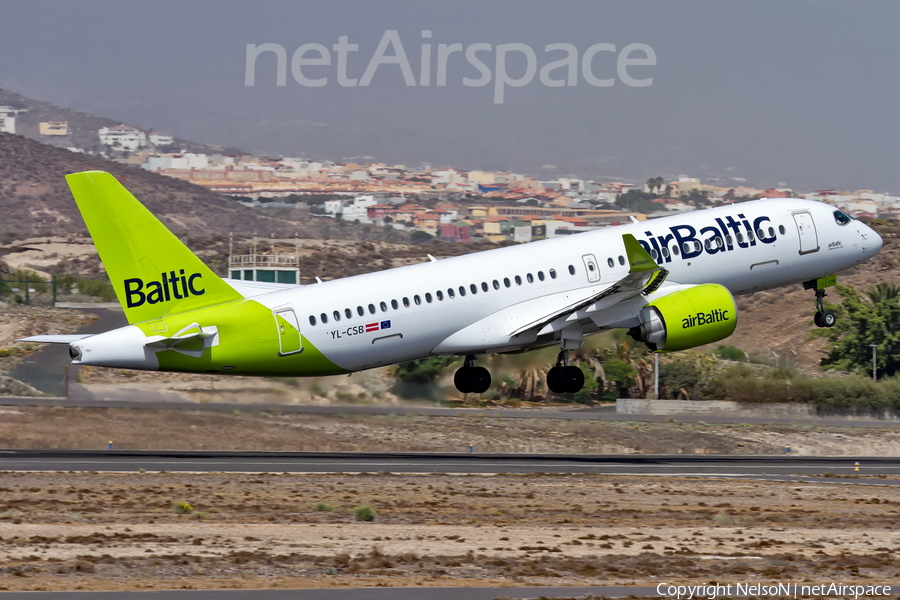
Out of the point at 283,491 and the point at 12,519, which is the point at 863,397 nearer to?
the point at 283,491

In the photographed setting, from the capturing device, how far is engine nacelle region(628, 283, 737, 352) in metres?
43.3

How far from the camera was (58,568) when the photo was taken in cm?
2489

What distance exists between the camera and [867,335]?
8500cm

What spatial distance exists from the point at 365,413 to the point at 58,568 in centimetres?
3189

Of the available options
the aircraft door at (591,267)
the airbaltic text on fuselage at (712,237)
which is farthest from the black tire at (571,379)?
the airbaltic text on fuselage at (712,237)

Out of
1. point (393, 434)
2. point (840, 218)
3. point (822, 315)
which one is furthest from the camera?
point (393, 434)

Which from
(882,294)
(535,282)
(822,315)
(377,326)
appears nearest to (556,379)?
(535,282)

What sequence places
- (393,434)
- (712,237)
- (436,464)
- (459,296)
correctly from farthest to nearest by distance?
1. (393,434)
2. (436,464)
3. (712,237)
4. (459,296)

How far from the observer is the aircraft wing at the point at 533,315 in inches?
1693

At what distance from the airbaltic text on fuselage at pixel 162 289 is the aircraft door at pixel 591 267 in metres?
13.4

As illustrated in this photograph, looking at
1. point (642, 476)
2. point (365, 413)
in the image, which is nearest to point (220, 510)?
point (642, 476)

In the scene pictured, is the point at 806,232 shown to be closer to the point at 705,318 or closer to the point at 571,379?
the point at 705,318

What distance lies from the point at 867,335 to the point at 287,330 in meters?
55.5

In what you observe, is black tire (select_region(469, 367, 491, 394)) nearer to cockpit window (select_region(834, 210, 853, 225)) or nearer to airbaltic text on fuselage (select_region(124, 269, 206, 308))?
airbaltic text on fuselage (select_region(124, 269, 206, 308))
